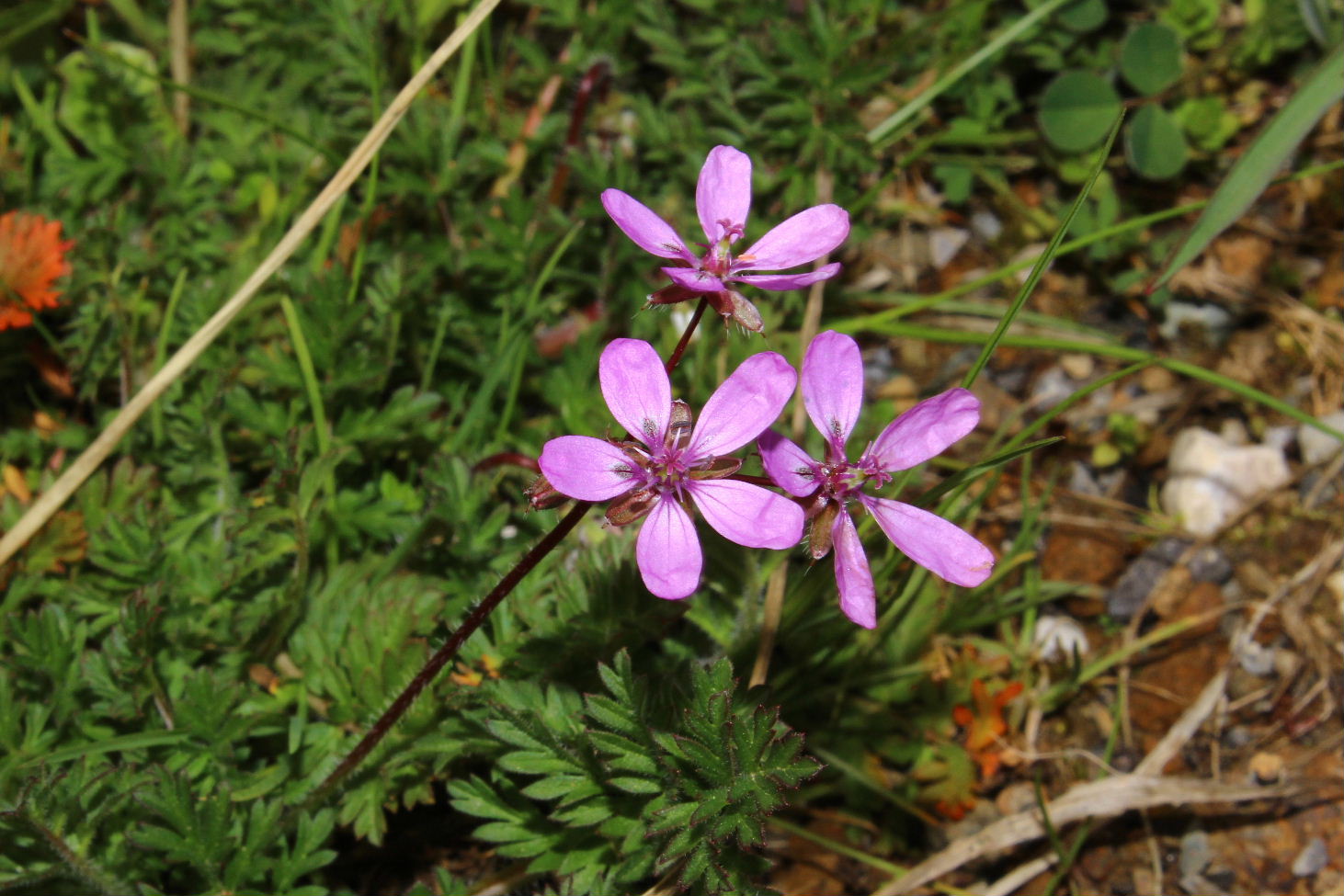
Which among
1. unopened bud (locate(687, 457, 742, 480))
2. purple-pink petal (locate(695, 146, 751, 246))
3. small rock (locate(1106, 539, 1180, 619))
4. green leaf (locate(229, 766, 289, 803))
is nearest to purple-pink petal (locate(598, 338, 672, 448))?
unopened bud (locate(687, 457, 742, 480))

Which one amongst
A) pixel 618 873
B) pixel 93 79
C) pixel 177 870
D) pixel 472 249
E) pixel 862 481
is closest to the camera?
pixel 862 481

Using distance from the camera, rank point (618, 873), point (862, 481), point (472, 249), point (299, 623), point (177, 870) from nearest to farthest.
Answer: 1. point (862, 481)
2. point (618, 873)
3. point (177, 870)
4. point (299, 623)
5. point (472, 249)

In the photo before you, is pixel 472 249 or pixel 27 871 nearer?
pixel 27 871

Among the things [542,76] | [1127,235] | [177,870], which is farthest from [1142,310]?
[177,870]

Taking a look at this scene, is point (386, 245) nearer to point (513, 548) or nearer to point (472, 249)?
point (472, 249)

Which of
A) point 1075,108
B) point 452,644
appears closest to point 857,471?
point 452,644

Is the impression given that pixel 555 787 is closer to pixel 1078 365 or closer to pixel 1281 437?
pixel 1078 365
